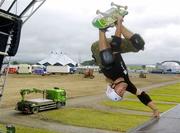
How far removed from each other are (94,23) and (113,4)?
1.89ft

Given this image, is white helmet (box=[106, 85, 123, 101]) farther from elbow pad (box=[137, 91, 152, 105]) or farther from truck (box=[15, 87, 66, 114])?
truck (box=[15, 87, 66, 114])

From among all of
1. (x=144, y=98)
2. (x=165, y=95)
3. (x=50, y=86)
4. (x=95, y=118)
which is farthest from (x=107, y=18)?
(x=50, y=86)

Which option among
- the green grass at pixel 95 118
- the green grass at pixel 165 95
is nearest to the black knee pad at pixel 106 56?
the green grass at pixel 95 118

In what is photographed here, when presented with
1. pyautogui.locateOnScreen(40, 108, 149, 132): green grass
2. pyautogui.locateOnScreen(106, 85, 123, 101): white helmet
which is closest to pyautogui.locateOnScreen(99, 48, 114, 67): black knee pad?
pyautogui.locateOnScreen(106, 85, 123, 101): white helmet

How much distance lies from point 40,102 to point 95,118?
630 cm

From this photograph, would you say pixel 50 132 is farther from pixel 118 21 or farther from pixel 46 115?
pixel 118 21

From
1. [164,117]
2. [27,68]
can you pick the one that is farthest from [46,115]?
[27,68]

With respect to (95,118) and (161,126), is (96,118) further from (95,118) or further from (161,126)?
(161,126)

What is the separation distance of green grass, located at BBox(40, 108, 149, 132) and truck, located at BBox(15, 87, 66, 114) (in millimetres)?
925

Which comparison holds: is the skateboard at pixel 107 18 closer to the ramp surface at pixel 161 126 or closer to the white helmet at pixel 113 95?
the white helmet at pixel 113 95

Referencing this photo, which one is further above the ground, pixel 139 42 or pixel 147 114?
pixel 139 42

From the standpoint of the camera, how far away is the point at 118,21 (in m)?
7.30

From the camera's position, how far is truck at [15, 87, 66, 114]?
1315 inches

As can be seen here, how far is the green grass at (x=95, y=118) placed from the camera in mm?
27719
